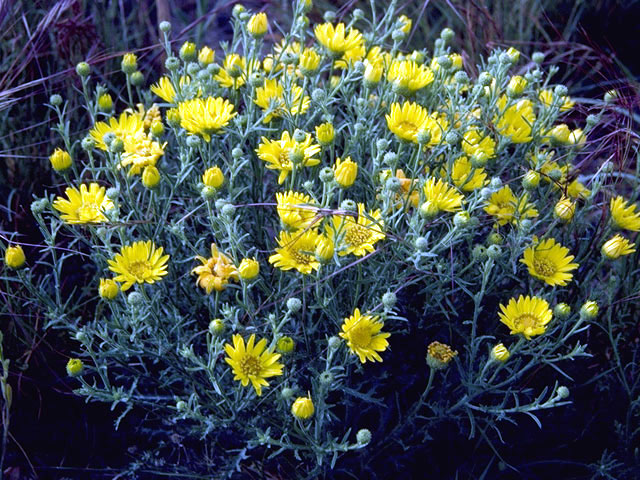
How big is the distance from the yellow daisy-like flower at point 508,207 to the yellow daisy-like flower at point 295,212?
0.57 meters

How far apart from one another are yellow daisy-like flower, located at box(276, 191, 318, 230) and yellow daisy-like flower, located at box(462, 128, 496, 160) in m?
0.54

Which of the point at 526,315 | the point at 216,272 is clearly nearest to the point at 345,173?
the point at 216,272

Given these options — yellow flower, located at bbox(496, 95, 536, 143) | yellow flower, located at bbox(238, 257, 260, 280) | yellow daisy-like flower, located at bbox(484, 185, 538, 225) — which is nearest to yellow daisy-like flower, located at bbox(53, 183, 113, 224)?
yellow flower, located at bbox(238, 257, 260, 280)

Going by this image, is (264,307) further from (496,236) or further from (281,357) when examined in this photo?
(496,236)

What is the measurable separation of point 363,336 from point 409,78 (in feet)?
2.70

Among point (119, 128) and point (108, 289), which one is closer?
point (108, 289)

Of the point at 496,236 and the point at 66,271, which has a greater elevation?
the point at 496,236

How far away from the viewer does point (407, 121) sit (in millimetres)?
2318

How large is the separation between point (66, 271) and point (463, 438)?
1.66m

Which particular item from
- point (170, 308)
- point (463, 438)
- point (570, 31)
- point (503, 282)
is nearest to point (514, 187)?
point (503, 282)

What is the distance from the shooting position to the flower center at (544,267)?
7.54ft

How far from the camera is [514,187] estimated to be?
8.70 ft

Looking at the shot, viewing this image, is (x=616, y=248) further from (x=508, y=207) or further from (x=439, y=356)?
(x=439, y=356)

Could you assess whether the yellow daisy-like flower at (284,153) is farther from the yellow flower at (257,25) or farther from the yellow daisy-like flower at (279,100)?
the yellow flower at (257,25)
